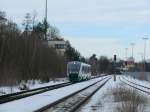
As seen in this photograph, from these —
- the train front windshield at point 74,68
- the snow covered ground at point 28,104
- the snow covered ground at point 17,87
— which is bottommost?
the snow covered ground at point 28,104

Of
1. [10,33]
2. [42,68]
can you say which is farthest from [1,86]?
[42,68]

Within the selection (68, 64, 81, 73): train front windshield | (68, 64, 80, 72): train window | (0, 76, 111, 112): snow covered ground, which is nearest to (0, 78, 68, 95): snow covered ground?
(0, 76, 111, 112): snow covered ground

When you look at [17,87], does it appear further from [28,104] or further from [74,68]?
[74,68]

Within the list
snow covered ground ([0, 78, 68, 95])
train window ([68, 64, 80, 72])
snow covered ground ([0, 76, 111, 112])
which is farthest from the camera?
train window ([68, 64, 80, 72])

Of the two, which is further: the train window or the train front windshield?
the train window

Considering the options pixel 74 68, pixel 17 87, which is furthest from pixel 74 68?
pixel 17 87

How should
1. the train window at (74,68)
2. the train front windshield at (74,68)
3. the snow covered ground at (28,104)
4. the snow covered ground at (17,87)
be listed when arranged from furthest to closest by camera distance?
the train window at (74,68), the train front windshield at (74,68), the snow covered ground at (17,87), the snow covered ground at (28,104)

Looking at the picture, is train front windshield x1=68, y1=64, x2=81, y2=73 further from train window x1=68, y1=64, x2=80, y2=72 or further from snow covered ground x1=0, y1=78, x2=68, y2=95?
snow covered ground x1=0, y1=78, x2=68, y2=95

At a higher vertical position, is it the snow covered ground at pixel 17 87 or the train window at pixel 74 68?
the train window at pixel 74 68

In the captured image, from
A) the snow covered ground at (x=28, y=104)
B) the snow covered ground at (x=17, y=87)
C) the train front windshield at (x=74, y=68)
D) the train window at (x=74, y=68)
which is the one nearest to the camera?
the snow covered ground at (x=28, y=104)

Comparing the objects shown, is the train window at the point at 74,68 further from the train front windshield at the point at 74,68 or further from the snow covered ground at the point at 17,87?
the snow covered ground at the point at 17,87

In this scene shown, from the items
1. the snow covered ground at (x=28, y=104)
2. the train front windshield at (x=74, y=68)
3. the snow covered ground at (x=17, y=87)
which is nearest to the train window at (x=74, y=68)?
the train front windshield at (x=74, y=68)

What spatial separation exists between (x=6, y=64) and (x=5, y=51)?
201 cm

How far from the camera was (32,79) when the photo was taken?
60656 mm
